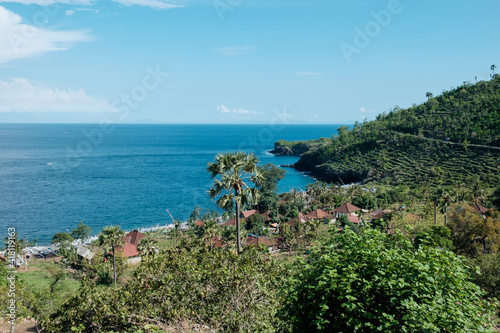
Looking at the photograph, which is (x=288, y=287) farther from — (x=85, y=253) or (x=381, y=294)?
(x=85, y=253)

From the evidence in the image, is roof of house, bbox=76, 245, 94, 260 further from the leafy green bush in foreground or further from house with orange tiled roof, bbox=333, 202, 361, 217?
house with orange tiled roof, bbox=333, 202, 361, 217

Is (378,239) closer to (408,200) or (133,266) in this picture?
(133,266)

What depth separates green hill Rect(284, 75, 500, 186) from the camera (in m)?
69.2

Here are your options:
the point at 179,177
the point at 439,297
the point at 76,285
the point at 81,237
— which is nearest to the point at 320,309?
the point at 439,297

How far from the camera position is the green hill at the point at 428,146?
227 feet

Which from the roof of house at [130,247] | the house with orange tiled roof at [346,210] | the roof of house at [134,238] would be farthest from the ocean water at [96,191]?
the house with orange tiled roof at [346,210]

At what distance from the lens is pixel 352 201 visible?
53.8 m

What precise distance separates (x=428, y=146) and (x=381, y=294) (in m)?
82.9

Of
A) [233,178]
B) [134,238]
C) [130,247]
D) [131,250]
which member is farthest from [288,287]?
[134,238]

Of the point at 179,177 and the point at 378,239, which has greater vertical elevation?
the point at 378,239

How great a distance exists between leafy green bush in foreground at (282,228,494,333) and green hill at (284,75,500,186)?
200ft

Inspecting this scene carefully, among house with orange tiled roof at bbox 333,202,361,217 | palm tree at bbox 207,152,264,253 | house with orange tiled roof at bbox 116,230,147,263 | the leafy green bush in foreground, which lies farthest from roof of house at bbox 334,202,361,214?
the leafy green bush in foreground

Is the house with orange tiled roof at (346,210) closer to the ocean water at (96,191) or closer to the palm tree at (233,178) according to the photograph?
the ocean water at (96,191)

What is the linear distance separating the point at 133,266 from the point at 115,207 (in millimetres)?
30303
